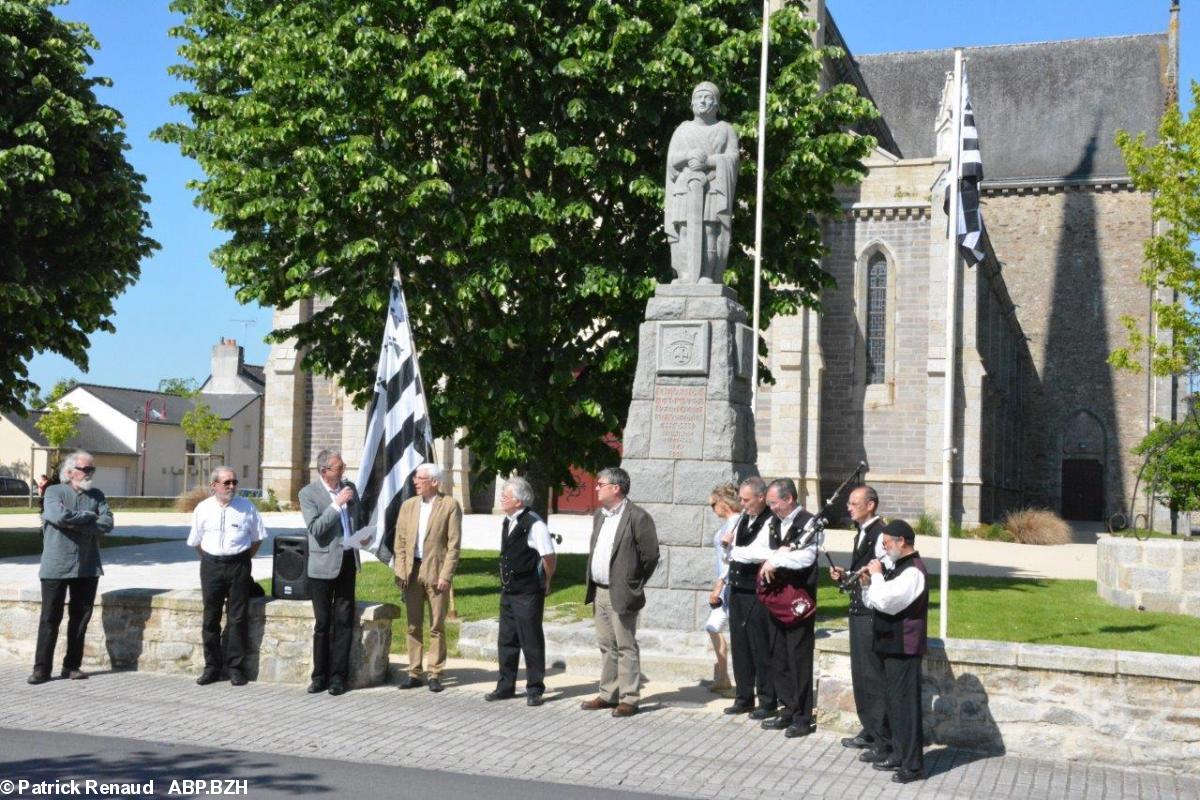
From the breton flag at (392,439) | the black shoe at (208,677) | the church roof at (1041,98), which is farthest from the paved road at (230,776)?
the church roof at (1041,98)

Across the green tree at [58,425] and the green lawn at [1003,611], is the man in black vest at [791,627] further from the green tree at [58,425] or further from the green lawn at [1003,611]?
the green tree at [58,425]

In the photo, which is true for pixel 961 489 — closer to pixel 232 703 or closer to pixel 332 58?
pixel 332 58

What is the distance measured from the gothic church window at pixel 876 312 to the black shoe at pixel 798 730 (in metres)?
27.5

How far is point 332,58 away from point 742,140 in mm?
6010

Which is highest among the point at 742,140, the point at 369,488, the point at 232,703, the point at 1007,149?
the point at 1007,149

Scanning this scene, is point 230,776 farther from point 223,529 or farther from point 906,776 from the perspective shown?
point 906,776

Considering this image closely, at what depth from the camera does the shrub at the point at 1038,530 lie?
31469 millimetres

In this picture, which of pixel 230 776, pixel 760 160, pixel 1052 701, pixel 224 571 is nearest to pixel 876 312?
pixel 760 160

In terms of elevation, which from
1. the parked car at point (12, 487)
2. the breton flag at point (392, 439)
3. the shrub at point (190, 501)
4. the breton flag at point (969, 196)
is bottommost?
the parked car at point (12, 487)

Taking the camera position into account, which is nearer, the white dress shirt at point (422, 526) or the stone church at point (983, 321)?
the white dress shirt at point (422, 526)

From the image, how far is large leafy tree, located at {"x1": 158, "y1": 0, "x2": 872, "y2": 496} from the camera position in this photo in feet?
52.7

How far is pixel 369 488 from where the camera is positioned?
11.3m

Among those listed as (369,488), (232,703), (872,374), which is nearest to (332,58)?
(369,488)

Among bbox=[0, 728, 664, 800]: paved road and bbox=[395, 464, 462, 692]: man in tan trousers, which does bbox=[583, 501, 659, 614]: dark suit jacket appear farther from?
bbox=[0, 728, 664, 800]: paved road
